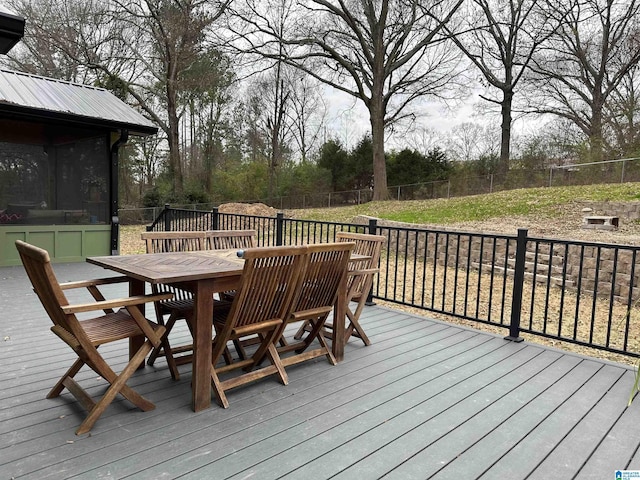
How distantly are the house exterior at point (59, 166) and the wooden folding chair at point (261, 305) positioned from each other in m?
5.12

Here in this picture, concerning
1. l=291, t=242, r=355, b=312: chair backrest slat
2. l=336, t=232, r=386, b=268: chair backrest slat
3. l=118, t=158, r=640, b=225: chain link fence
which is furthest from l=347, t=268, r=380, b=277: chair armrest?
l=118, t=158, r=640, b=225: chain link fence

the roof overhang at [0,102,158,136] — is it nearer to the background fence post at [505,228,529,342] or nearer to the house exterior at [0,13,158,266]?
the house exterior at [0,13,158,266]

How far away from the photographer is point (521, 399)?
250 cm

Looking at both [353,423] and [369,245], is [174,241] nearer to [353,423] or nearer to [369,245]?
[369,245]

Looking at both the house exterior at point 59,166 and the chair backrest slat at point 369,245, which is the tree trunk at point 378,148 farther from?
the chair backrest slat at point 369,245

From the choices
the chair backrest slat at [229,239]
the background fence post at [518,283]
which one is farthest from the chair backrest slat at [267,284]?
the background fence post at [518,283]

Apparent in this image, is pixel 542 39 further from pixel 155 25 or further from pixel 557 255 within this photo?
pixel 155 25

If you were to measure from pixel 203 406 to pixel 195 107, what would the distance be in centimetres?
1836

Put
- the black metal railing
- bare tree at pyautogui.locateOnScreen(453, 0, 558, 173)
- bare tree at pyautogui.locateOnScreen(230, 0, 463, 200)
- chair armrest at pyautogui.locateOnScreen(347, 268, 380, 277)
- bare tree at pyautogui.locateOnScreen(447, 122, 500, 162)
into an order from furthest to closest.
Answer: bare tree at pyautogui.locateOnScreen(447, 122, 500, 162) < bare tree at pyautogui.locateOnScreen(453, 0, 558, 173) < bare tree at pyautogui.locateOnScreen(230, 0, 463, 200) < the black metal railing < chair armrest at pyautogui.locateOnScreen(347, 268, 380, 277)

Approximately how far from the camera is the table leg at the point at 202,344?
223 centimetres

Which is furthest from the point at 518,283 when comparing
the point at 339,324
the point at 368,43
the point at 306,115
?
the point at 306,115

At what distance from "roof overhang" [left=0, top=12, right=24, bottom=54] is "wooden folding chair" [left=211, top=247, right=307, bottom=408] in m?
2.07

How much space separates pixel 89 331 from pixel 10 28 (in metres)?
1.95

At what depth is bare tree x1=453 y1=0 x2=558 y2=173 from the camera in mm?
16516
